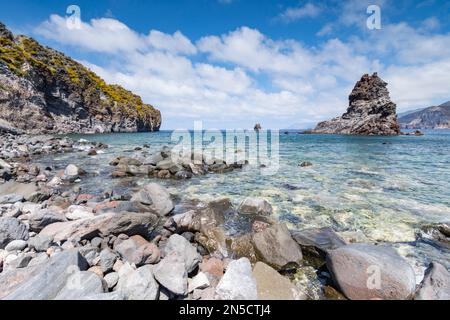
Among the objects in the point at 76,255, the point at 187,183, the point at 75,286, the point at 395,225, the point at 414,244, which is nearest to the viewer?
the point at 75,286

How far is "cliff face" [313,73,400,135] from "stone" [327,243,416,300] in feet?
334

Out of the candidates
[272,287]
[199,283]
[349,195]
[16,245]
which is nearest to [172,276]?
[199,283]

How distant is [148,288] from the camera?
3783 mm

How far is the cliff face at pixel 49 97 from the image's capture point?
47656 millimetres

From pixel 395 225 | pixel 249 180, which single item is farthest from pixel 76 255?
pixel 249 180

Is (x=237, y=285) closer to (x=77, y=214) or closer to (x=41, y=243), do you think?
(x=41, y=243)

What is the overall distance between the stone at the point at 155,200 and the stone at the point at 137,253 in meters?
3.04

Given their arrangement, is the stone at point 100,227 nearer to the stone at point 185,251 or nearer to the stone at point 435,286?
the stone at point 185,251

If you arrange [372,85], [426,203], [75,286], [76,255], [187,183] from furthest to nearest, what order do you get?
[372,85] < [187,183] < [426,203] < [76,255] < [75,286]

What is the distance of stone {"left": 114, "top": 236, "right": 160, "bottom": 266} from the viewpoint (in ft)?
16.0

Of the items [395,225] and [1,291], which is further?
[395,225]

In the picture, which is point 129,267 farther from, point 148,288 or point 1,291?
point 1,291

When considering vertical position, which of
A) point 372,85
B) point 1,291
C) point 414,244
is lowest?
point 414,244
